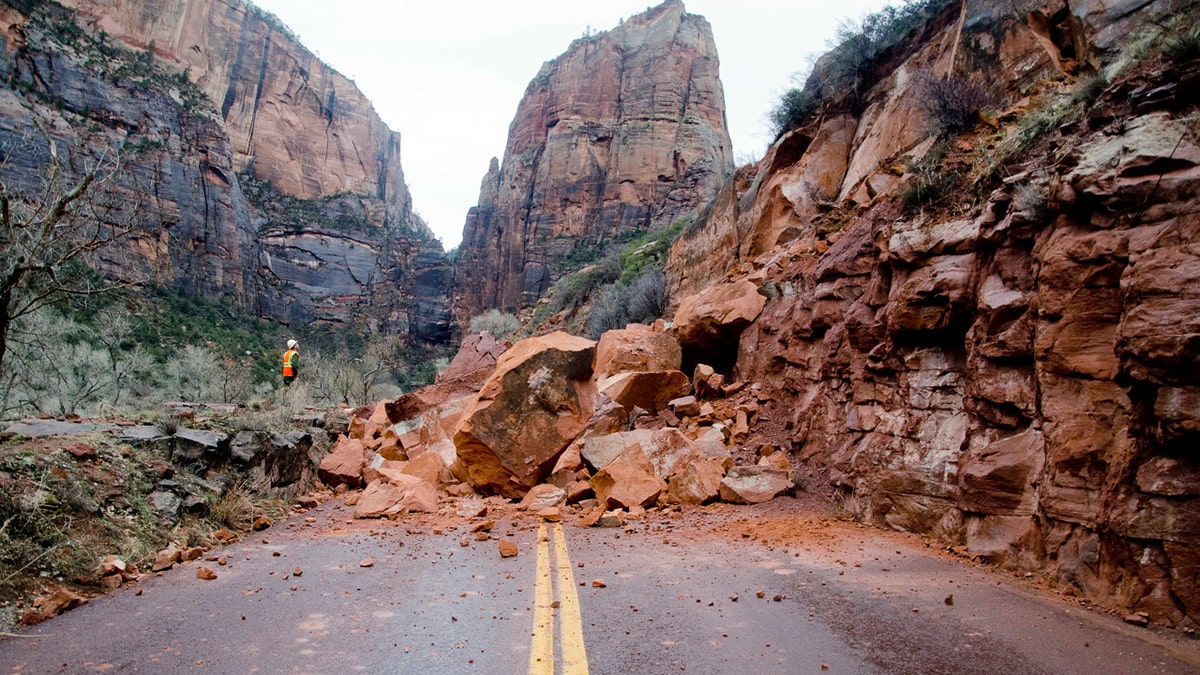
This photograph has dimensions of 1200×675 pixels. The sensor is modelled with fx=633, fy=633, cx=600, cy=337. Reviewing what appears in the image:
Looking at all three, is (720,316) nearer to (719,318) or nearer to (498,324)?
(719,318)

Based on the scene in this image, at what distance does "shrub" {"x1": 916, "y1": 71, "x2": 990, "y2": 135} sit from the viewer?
1019 cm

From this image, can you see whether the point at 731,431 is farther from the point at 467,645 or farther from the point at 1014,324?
the point at 467,645

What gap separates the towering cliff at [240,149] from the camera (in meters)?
45.5

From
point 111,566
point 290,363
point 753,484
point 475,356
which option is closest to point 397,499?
point 111,566

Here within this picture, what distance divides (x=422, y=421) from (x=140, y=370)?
2251cm

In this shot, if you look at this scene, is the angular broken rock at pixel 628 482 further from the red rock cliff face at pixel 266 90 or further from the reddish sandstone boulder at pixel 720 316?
the red rock cliff face at pixel 266 90

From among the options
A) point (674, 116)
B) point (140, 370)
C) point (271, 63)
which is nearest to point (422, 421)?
point (140, 370)

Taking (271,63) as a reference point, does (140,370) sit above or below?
below

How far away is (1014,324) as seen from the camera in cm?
595

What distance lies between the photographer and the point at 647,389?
1245 cm

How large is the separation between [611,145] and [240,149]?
45381 millimetres

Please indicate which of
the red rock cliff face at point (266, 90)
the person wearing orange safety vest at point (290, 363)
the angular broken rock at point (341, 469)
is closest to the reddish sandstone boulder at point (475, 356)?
the person wearing orange safety vest at point (290, 363)

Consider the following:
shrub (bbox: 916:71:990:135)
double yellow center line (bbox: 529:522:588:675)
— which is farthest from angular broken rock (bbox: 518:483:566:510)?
shrub (bbox: 916:71:990:135)

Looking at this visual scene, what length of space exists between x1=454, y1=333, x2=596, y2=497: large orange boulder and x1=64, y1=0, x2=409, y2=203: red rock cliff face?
7008 cm
